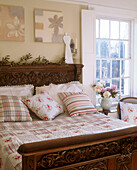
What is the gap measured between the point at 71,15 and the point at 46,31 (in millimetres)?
585

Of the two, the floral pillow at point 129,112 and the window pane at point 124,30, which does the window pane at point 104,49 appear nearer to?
the window pane at point 124,30

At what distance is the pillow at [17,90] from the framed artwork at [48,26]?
34.2 inches

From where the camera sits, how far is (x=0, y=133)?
8.20 feet

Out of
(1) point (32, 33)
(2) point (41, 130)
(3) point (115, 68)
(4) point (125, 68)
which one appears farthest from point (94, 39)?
(2) point (41, 130)

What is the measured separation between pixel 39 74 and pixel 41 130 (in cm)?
146

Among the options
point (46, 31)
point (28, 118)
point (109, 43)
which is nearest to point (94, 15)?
A: point (109, 43)

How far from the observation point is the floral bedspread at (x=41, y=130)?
1964 millimetres

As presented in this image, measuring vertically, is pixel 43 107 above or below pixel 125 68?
below

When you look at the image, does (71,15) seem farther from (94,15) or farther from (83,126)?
A: (83,126)

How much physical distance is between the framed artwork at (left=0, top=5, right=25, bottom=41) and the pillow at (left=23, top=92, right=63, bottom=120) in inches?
43.1

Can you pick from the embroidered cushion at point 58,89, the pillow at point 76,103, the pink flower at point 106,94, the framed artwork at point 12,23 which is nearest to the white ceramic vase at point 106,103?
the pink flower at point 106,94

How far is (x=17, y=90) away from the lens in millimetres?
3494

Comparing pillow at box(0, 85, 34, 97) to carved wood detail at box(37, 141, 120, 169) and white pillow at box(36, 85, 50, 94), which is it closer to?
white pillow at box(36, 85, 50, 94)

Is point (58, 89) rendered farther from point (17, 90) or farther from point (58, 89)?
point (17, 90)
